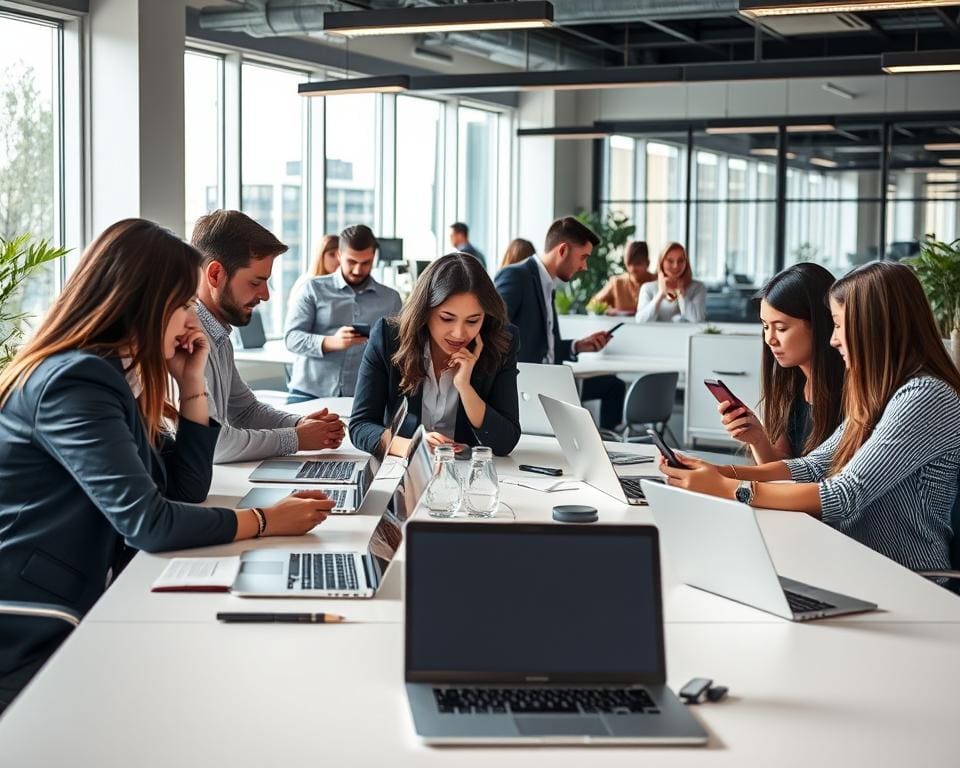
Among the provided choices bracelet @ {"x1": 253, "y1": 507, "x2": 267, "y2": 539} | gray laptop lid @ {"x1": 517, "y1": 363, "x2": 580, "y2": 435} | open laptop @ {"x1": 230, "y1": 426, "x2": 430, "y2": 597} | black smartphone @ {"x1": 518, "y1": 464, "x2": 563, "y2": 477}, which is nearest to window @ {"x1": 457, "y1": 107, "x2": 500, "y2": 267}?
gray laptop lid @ {"x1": 517, "y1": 363, "x2": 580, "y2": 435}

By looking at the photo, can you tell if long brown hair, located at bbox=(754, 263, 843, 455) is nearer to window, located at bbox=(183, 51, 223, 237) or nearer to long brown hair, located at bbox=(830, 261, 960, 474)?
Answer: long brown hair, located at bbox=(830, 261, 960, 474)

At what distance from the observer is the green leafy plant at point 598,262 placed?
12758 mm

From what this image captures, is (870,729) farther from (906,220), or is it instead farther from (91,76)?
(906,220)

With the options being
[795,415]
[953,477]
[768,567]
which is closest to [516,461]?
[795,415]

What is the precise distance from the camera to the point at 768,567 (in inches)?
80.7

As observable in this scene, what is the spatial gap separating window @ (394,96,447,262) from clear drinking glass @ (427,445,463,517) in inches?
351

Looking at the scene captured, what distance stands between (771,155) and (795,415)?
1021 cm

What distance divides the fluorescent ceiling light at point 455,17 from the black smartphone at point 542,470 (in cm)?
266

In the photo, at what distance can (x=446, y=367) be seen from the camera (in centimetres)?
372

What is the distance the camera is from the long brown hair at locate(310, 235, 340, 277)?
7035 millimetres

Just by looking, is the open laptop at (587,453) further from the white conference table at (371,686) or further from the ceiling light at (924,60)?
the ceiling light at (924,60)

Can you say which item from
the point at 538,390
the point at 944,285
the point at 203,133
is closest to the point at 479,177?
the point at 203,133

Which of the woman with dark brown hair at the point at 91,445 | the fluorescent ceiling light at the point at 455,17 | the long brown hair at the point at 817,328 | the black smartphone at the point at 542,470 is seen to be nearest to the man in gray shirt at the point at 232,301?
the black smartphone at the point at 542,470

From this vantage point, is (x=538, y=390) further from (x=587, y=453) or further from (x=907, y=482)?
(x=907, y=482)
